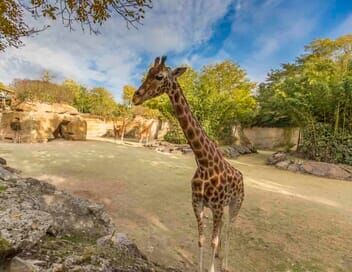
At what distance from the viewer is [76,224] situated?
7.16 ft

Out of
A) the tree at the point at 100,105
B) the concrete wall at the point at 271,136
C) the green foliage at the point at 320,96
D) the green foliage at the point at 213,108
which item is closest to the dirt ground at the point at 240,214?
the green foliage at the point at 320,96

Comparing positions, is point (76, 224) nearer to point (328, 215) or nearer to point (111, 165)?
point (328, 215)

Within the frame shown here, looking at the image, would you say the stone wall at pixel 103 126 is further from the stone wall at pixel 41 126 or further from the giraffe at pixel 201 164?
the giraffe at pixel 201 164

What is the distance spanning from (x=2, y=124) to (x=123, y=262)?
1179 cm

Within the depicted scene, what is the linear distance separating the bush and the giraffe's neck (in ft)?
25.6

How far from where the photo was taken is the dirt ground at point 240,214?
2.45 m

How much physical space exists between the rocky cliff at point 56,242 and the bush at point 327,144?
8155 millimetres

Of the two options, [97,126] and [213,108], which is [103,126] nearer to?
[97,126]

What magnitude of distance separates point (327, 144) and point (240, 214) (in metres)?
6.38

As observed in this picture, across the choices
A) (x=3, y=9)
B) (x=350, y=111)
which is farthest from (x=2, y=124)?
(x=350, y=111)

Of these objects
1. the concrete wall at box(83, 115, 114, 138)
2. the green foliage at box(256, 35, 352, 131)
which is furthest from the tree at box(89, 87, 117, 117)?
the green foliage at box(256, 35, 352, 131)

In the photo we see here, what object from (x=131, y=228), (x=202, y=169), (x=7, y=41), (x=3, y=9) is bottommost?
(x=131, y=228)

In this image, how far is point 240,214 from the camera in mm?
3535

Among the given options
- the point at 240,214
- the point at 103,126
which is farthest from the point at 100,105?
the point at 240,214
